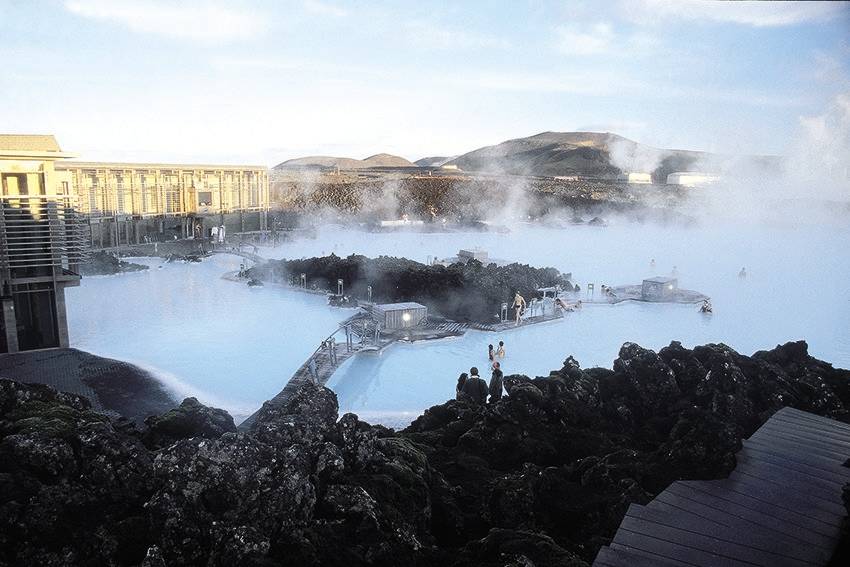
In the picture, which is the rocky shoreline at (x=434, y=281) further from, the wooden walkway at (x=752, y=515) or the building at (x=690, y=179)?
the building at (x=690, y=179)

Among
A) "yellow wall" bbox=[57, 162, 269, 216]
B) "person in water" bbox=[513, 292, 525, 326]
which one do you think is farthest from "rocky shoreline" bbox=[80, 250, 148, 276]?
"person in water" bbox=[513, 292, 525, 326]

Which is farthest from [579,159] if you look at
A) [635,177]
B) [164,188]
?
[164,188]

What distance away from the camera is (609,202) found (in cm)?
4947

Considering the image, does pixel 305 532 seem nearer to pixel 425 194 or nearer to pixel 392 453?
pixel 392 453

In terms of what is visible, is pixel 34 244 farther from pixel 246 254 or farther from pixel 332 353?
pixel 246 254

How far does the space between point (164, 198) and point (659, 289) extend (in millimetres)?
23489

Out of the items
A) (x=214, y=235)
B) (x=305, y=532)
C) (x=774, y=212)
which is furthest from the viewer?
(x=214, y=235)

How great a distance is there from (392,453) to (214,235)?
25554 millimetres

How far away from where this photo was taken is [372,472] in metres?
3.90

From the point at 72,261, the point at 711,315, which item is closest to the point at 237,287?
the point at 72,261

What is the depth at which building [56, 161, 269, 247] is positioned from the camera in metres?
25.5

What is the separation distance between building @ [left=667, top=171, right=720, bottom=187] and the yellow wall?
2414 centimetres

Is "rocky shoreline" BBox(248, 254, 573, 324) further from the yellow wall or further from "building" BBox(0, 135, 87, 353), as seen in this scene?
the yellow wall

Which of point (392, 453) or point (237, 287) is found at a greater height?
point (392, 453)
